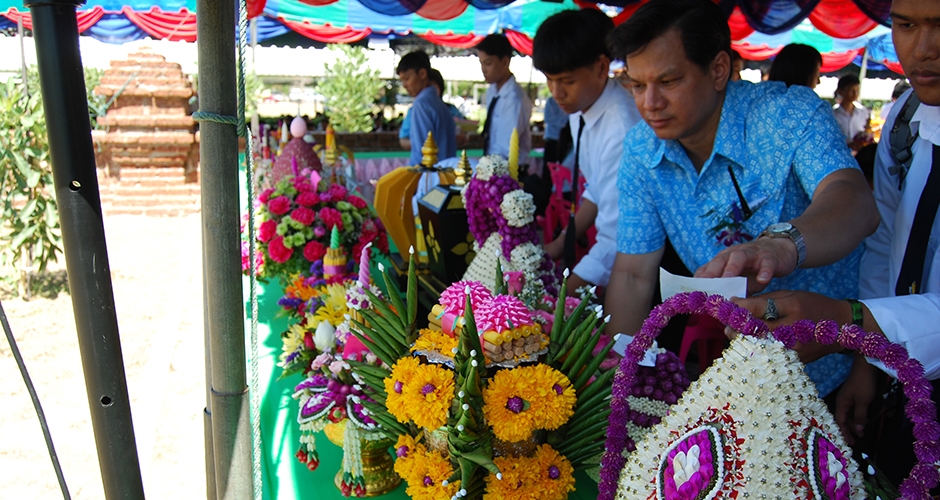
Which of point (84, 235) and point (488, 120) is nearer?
point (84, 235)

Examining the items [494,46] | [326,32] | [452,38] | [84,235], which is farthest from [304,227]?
[452,38]

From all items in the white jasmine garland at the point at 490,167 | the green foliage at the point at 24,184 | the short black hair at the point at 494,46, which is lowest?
the green foliage at the point at 24,184

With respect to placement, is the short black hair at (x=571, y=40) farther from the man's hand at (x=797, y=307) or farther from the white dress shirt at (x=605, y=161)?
the man's hand at (x=797, y=307)

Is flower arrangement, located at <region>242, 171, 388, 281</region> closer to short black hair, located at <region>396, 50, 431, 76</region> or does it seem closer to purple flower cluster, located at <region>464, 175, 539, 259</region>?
purple flower cluster, located at <region>464, 175, 539, 259</region>

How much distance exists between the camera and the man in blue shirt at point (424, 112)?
4566 mm

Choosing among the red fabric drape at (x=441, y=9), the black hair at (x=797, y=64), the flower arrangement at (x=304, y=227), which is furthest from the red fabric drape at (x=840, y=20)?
the flower arrangement at (x=304, y=227)

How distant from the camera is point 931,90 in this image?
4.16 feet

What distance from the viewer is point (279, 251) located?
2641 mm

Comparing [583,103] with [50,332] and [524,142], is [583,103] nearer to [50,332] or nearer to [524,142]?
[524,142]

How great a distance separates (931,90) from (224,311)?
1.41 m

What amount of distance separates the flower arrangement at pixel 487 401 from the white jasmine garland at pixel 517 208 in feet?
1.46

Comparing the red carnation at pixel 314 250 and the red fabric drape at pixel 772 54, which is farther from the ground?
the red fabric drape at pixel 772 54

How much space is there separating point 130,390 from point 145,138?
5647 mm

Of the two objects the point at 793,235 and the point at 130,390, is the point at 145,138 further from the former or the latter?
the point at 793,235
